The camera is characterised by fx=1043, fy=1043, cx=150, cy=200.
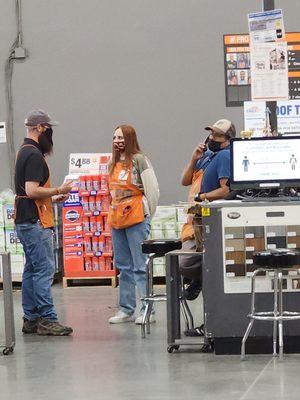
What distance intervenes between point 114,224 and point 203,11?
185 inches

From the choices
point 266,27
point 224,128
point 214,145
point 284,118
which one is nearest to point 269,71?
point 266,27

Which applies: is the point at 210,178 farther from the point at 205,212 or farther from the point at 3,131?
the point at 3,131

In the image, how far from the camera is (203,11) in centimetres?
1275

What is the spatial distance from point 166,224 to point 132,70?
2.10 m

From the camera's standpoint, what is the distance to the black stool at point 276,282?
6918mm

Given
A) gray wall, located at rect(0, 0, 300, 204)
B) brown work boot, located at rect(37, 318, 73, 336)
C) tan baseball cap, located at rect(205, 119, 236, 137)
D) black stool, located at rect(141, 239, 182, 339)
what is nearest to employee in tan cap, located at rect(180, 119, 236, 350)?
tan baseball cap, located at rect(205, 119, 236, 137)

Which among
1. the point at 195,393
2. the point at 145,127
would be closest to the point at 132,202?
the point at 195,393

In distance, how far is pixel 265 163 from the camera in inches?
299

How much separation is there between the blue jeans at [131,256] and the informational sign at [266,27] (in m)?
1.89

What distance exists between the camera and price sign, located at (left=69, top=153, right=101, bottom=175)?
12.5 metres

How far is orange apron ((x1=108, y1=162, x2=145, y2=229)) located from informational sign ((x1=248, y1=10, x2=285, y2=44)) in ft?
5.34

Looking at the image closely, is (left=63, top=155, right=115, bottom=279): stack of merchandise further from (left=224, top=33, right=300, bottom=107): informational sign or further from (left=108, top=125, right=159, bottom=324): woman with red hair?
(left=108, top=125, right=159, bottom=324): woman with red hair

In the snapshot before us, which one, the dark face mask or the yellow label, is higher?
the dark face mask

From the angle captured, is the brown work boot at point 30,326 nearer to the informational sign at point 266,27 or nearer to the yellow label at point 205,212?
the yellow label at point 205,212
